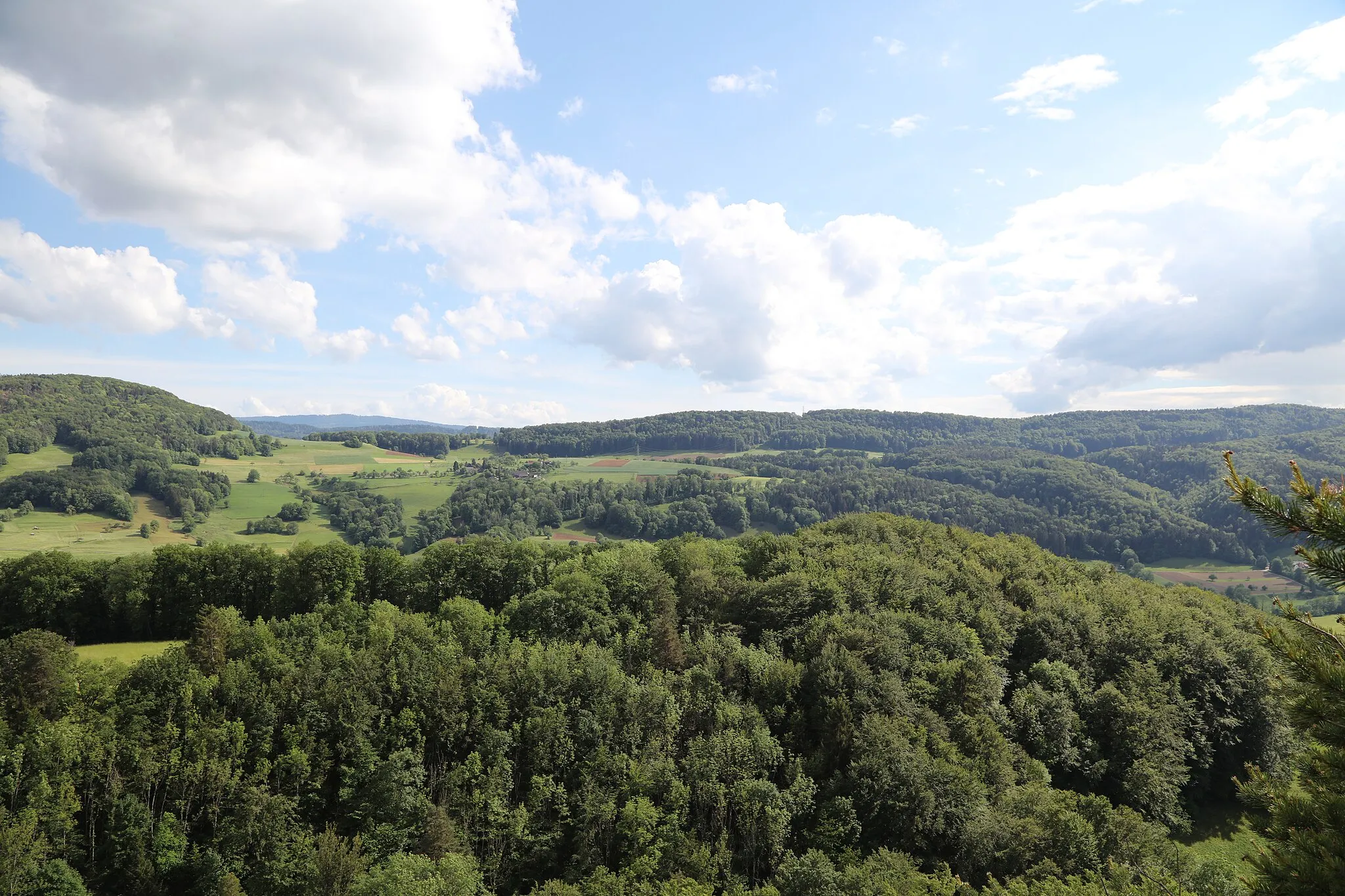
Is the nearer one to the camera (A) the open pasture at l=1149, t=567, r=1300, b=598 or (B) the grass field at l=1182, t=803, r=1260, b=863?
(B) the grass field at l=1182, t=803, r=1260, b=863

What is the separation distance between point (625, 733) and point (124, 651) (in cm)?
4738

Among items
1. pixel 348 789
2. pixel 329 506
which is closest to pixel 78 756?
pixel 348 789

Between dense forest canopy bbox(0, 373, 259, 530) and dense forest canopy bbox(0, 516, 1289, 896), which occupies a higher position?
dense forest canopy bbox(0, 373, 259, 530)

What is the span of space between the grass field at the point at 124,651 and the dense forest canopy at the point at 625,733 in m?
2.02

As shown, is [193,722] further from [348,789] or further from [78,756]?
[348,789]

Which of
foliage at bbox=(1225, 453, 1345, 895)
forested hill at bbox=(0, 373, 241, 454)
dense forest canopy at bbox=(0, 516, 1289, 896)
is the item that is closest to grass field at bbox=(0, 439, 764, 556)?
forested hill at bbox=(0, 373, 241, 454)

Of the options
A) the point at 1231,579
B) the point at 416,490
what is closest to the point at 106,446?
the point at 416,490

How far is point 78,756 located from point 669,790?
114 ft

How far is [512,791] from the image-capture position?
134ft

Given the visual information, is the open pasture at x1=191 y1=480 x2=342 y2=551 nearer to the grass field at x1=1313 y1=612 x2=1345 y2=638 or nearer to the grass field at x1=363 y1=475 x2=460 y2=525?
the grass field at x1=363 y1=475 x2=460 y2=525

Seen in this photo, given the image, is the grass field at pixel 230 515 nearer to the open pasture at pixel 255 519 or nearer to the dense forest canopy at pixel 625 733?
the open pasture at pixel 255 519

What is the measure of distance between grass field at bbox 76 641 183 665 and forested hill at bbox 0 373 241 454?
435ft

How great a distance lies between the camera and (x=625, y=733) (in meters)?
41.7

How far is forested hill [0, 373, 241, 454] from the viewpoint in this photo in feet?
499
